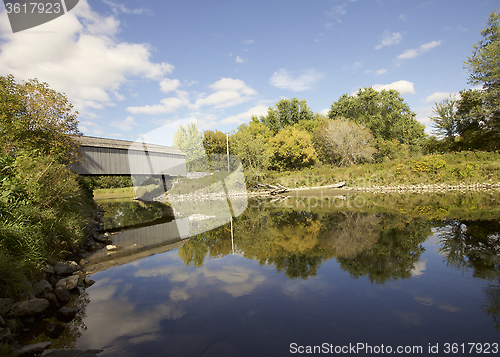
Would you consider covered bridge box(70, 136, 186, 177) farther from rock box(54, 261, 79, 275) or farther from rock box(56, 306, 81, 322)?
rock box(56, 306, 81, 322)

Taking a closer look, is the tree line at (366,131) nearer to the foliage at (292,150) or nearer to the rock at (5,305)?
the foliage at (292,150)

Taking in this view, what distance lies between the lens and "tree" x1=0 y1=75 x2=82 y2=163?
1455 centimetres

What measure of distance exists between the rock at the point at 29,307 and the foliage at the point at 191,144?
35529 millimetres

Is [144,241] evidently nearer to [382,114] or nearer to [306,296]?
[306,296]

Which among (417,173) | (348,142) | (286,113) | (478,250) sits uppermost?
(286,113)

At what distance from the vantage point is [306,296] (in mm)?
5129

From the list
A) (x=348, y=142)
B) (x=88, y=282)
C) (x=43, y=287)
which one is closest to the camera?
(x=43, y=287)

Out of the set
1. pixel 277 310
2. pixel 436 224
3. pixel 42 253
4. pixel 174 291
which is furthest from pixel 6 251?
pixel 436 224

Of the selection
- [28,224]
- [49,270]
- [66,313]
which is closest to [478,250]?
[66,313]

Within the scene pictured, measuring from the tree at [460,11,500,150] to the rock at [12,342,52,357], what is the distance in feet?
126

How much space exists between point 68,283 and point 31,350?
2.75 meters

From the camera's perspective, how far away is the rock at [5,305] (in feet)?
13.8

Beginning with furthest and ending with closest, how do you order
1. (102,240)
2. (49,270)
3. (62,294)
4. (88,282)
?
(102,240) → (88,282) → (49,270) → (62,294)

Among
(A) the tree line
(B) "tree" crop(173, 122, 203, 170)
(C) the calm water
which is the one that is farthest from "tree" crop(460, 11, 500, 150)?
(B) "tree" crop(173, 122, 203, 170)
